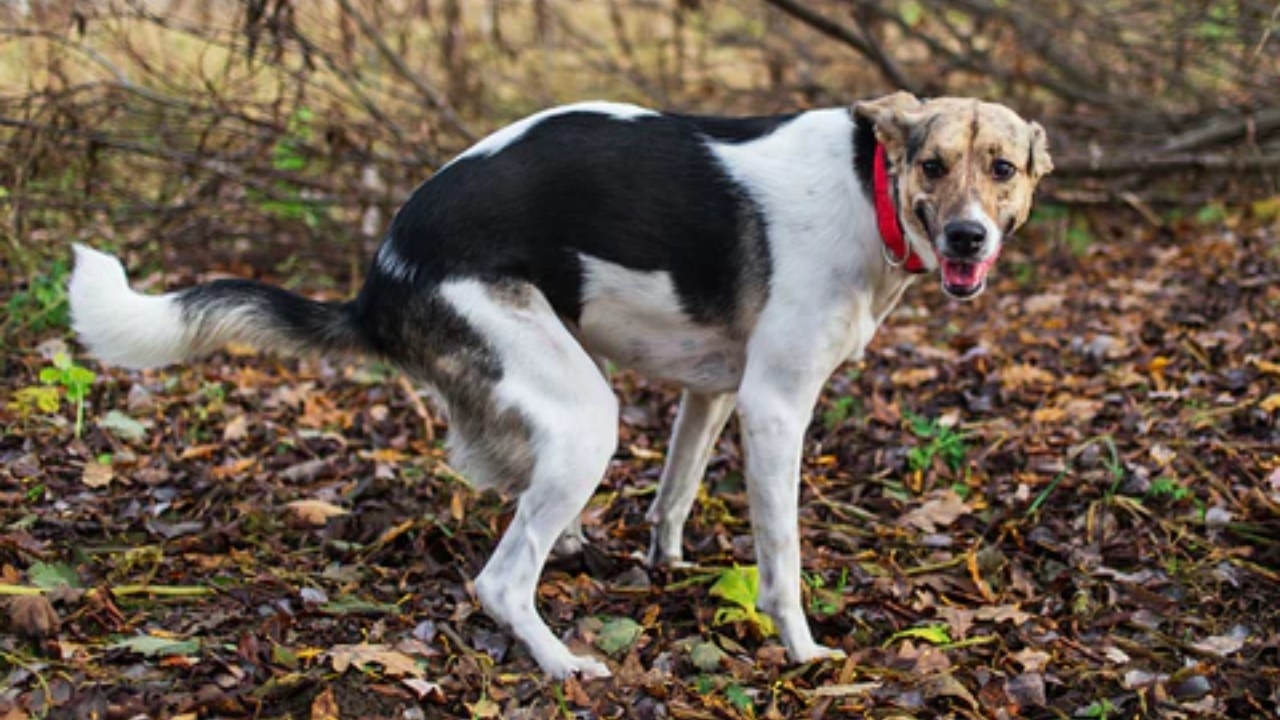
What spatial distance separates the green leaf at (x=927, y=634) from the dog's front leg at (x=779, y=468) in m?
0.23

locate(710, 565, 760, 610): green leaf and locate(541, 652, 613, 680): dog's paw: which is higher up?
locate(541, 652, 613, 680): dog's paw

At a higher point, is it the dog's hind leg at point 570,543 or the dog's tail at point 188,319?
the dog's tail at point 188,319

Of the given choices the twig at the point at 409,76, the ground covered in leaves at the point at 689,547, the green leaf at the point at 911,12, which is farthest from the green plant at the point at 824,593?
the green leaf at the point at 911,12

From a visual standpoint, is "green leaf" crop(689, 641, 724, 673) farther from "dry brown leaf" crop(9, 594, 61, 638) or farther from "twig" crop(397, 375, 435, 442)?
"twig" crop(397, 375, 435, 442)

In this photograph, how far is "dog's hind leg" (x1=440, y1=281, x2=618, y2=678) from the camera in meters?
3.51

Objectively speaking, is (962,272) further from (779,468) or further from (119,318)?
(119,318)

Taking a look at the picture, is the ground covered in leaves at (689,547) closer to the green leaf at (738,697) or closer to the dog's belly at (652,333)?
the green leaf at (738,697)

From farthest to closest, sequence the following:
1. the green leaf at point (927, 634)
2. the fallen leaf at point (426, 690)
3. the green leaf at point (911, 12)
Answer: the green leaf at point (911, 12) → the green leaf at point (927, 634) → the fallen leaf at point (426, 690)

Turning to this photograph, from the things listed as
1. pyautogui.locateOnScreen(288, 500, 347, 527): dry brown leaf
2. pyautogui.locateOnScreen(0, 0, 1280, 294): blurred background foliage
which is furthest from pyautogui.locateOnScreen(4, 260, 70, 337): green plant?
pyautogui.locateOnScreen(288, 500, 347, 527): dry brown leaf

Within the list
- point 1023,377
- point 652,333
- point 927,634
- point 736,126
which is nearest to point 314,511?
point 652,333

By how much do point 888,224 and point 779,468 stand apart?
70 centimetres

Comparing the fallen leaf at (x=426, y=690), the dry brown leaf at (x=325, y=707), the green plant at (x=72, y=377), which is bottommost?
the fallen leaf at (x=426, y=690)

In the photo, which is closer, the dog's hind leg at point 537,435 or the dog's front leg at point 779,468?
the dog's hind leg at point 537,435

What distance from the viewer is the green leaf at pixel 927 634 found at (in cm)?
375
